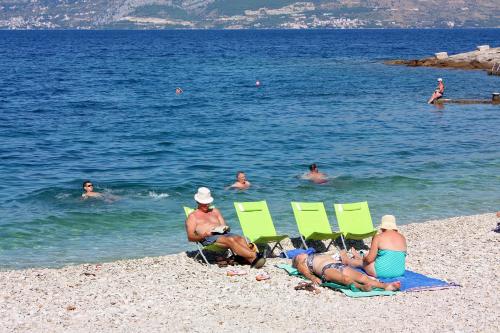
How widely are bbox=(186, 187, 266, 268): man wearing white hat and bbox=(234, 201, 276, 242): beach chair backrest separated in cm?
69

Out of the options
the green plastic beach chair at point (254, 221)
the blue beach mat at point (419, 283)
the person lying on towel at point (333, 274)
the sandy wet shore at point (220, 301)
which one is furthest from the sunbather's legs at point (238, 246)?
the blue beach mat at point (419, 283)

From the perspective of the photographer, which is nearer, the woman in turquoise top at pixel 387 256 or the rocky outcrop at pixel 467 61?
the woman in turquoise top at pixel 387 256

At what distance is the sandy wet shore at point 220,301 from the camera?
330 inches

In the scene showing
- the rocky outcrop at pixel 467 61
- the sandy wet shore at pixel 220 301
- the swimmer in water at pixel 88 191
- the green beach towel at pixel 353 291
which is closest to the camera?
the sandy wet shore at pixel 220 301

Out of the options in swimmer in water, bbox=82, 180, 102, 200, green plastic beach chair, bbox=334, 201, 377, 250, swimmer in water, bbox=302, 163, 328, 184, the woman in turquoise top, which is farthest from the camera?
swimmer in water, bbox=302, 163, 328, 184

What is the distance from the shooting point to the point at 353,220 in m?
12.3

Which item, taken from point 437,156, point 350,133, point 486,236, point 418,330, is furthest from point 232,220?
point 350,133

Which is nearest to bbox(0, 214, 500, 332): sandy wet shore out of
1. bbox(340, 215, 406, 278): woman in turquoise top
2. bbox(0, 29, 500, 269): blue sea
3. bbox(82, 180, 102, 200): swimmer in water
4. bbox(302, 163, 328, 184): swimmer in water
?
bbox(340, 215, 406, 278): woman in turquoise top

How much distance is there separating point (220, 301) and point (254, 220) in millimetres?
3023

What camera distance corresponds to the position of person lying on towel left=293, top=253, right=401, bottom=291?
31.1 ft

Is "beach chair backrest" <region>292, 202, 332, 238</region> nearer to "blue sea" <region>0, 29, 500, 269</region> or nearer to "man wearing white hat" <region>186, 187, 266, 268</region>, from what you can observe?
"blue sea" <region>0, 29, 500, 269</region>

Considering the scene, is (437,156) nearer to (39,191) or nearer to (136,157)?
(136,157)

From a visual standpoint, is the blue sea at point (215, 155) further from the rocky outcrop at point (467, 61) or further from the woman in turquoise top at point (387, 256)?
the rocky outcrop at point (467, 61)

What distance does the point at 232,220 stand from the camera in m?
14.6
